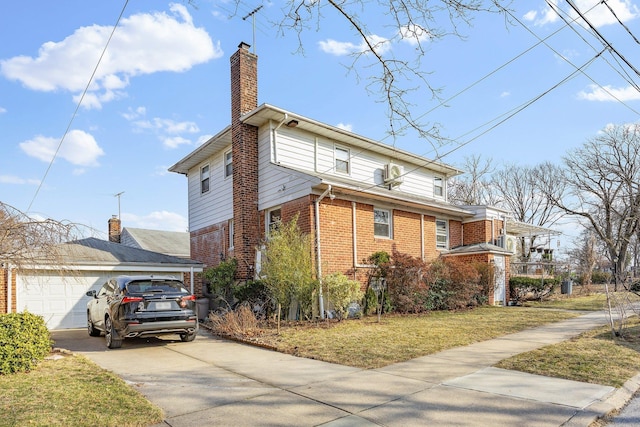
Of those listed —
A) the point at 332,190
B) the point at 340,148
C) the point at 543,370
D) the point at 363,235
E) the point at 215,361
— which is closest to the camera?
the point at 543,370

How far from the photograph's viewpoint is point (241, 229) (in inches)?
600

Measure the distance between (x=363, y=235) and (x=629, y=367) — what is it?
914 cm

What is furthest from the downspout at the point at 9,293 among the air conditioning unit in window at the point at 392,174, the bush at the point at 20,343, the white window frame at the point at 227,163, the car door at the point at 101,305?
the air conditioning unit in window at the point at 392,174

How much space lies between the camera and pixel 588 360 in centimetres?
697

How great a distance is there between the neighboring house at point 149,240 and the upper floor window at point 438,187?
1523 centimetres

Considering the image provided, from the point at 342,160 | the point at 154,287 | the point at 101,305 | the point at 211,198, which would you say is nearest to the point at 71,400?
the point at 154,287

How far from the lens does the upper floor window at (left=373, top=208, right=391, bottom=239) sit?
15734 mm

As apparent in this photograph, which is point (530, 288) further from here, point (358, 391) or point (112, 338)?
point (112, 338)

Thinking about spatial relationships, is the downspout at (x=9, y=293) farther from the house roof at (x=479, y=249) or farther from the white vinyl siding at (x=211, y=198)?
the house roof at (x=479, y=249)

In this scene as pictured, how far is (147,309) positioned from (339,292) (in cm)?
552

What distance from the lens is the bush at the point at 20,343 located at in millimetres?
6473

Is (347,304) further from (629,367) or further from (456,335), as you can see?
(629,367)

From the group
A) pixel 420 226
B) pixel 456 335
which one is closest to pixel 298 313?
pixel 456 335

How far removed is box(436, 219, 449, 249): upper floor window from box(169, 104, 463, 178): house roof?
9.23 ft
